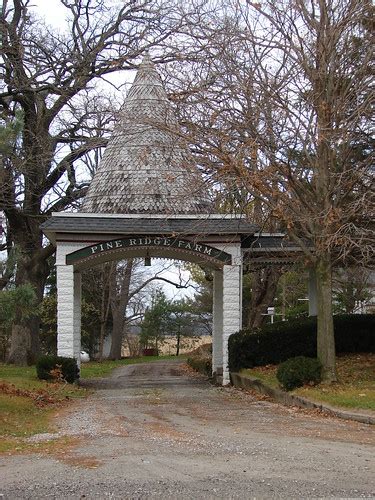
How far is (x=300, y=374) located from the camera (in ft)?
54.9

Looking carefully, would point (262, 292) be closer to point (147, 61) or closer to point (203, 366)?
Result: point (203, 366)

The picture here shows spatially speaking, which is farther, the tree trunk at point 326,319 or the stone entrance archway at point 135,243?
the stone entrance archway at point 135,243

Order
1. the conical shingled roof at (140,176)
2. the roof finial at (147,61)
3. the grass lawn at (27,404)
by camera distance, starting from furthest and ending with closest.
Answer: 1. the roof finial at (147,61)
2. the conical shingled roof at (140,176)
3. the grass lawn at (27,404)

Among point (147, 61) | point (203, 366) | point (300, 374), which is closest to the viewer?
point (300, 374)

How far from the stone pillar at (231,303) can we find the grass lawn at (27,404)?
402 cm

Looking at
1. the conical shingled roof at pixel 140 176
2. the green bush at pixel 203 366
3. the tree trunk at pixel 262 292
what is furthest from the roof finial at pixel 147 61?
the tree trunk at pixel 262 292

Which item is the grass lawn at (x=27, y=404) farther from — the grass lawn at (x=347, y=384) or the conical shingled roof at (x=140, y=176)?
the conical shingled roof at (x=140, y=176)

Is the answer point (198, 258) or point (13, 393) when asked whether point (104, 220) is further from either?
point (13, 393)

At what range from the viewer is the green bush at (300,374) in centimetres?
1672

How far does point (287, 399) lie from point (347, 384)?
1.39 meters

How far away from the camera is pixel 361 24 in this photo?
56.1 feet

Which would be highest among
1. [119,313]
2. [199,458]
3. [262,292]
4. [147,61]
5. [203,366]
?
[147,61]

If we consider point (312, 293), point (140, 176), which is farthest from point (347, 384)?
point (140, 176)

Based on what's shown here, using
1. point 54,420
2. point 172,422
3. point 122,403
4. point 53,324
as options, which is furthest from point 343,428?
point 53,324
